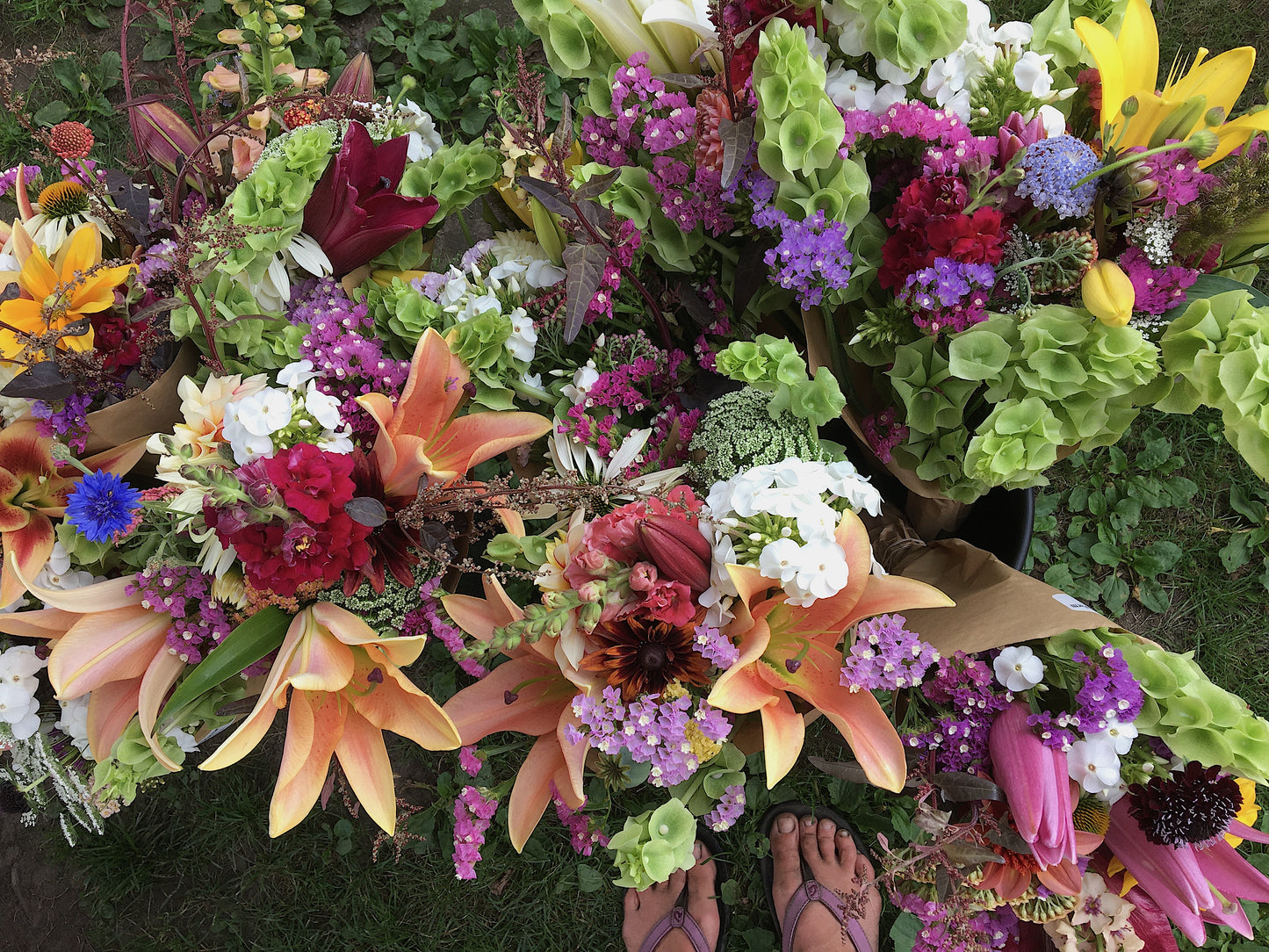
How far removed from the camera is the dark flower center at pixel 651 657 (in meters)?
0.85

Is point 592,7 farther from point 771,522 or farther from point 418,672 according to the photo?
point 418,672

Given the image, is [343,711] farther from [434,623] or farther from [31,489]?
[31,489]

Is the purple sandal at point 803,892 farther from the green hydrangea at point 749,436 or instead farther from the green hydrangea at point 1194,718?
the green hydrangea at point 749,436

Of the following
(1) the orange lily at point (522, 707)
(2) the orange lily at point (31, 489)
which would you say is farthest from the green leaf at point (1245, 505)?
(2) the orange lily at point (31, 489)

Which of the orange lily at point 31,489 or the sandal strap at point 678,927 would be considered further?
the sandal strap at point 678,927

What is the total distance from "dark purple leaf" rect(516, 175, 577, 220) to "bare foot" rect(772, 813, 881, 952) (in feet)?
4.69

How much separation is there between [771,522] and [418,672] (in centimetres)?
123

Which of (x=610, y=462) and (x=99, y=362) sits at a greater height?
(x=99, y=362)

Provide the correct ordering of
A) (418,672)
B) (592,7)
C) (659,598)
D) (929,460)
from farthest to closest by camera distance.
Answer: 1. (418,672)
2. (929,460)
3. (592,7)
4. (659,598)

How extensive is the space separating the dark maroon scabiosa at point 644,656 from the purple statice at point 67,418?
2.29ft

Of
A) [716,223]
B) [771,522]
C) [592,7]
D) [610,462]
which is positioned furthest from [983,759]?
[592,7]

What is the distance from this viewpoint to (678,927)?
5.70 feet

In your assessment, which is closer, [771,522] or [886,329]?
[771,522]

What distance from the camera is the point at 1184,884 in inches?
36.4
